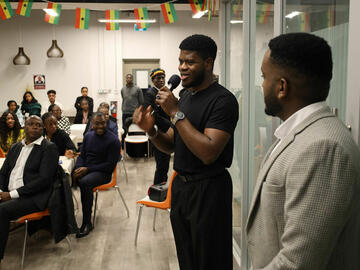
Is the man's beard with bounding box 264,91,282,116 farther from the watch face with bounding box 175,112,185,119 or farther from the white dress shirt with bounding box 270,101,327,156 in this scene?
the watch face with bounding box 175,112,185,119

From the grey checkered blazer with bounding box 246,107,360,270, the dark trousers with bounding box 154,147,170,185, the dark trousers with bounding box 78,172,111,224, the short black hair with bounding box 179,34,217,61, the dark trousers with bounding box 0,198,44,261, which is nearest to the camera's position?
the grey checkered blazer with bounding box 246,107,360,270

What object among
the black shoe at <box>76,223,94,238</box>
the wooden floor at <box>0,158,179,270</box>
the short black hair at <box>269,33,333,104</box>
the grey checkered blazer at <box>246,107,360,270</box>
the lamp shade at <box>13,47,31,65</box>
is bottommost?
the wooden floor at <box>0,158,179,270</box>

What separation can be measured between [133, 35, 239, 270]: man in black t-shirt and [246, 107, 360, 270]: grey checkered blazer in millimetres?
722

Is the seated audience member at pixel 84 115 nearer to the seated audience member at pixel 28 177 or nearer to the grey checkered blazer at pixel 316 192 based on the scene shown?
the seated audience member at pixel 28 177

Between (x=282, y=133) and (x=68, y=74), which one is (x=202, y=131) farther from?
(x=68, y=74)

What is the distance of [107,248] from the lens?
12.1 feet

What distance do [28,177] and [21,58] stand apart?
287 inches

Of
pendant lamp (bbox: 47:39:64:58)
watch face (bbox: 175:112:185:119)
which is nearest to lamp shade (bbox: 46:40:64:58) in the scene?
pendant lamp (bbox: 47:39:64:58)

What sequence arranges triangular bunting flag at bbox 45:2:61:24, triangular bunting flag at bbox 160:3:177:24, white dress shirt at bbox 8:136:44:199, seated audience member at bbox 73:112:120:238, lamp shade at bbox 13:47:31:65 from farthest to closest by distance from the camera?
lamp shade at bbox 13:47:31:65 < triangular bunting flag at bbox 45:2:61:24 < triangular bunting flag at bbox 160:3:177:24 < seated audience member at bbox 73:112:120:238 < white dress shirt at bbox 8:136:44:199

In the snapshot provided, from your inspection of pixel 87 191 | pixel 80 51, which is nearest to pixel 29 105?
pixel 80 51

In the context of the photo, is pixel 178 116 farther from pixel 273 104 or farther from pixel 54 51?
pixel 54 51

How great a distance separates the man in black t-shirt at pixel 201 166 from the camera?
5.91 ft

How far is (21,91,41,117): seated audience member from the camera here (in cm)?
912

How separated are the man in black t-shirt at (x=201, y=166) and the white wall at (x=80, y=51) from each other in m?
8.67
